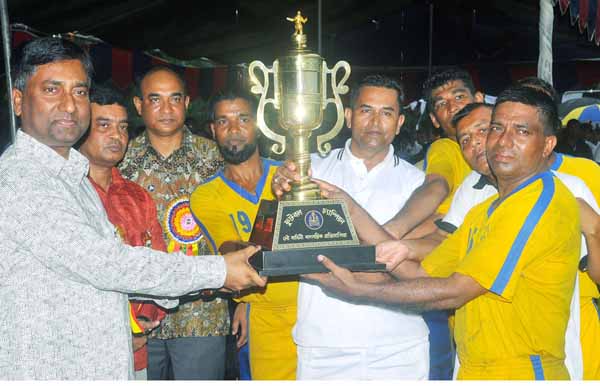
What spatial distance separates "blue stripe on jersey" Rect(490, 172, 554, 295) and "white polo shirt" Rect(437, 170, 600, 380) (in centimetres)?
46

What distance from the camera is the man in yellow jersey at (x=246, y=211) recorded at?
3117mm

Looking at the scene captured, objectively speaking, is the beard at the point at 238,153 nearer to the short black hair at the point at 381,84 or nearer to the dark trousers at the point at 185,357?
the short black hair at the point at 381,84

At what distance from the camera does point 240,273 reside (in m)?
2.38

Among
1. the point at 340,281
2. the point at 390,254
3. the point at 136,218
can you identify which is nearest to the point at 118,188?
the point at 136,218

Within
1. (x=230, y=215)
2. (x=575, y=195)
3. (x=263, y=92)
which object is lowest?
(x=230, y=215)

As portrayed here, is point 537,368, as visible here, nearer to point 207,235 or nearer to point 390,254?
point 390,254

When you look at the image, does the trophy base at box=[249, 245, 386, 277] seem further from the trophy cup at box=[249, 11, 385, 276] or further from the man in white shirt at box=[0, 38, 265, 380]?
the man in white shirt at box=[0, 38, 265, 380]

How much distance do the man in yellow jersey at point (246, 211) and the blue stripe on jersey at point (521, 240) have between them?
1.25 meters

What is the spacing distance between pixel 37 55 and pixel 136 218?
43.5 inches

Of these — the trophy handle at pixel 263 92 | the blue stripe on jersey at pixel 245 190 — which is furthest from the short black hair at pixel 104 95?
the trophy handle at pixel 263 92

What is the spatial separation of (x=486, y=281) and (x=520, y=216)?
0.25 m

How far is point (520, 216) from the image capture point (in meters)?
2.09
